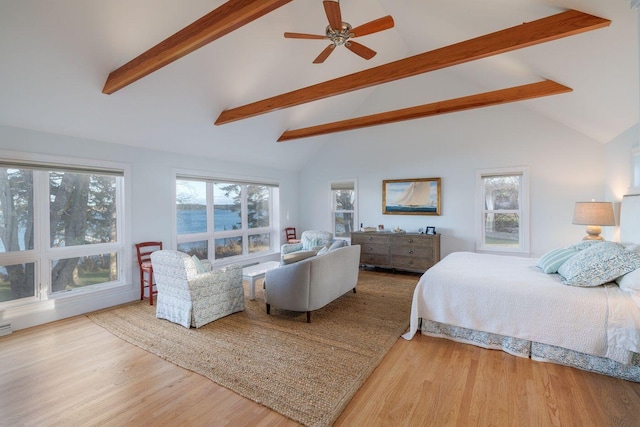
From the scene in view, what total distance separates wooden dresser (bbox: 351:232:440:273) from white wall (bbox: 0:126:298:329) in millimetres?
3144

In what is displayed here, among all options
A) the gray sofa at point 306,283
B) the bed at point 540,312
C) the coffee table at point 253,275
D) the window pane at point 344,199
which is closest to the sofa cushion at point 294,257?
the gray sofa at point 306,283

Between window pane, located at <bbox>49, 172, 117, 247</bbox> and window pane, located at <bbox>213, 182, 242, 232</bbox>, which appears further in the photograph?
window pane, located at <bbox>213, 182, 242, 232</bbox>

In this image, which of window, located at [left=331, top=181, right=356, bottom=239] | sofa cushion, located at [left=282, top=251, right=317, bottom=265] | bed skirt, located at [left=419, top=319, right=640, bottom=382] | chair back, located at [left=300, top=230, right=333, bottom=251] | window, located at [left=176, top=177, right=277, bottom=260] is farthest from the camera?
window, located at [left=331, top=181, right=356, bottom=239]

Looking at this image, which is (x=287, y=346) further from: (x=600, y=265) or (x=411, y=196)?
(x=411, y=196)

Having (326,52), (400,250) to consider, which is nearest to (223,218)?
(400,250)

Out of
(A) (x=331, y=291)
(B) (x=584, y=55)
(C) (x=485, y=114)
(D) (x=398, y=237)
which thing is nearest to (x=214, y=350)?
(A) (x=331, y=291)

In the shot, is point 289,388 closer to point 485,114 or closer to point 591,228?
point 591,228

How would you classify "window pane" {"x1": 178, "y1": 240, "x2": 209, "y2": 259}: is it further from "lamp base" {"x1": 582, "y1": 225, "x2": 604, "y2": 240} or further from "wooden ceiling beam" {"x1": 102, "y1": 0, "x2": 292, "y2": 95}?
"lamp base" {"x1": 582, "y1": 225, "x2": 604, "y2": 240}

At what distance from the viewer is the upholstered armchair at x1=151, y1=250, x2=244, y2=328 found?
10.1ft

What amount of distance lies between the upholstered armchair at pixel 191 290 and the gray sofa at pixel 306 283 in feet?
1.62

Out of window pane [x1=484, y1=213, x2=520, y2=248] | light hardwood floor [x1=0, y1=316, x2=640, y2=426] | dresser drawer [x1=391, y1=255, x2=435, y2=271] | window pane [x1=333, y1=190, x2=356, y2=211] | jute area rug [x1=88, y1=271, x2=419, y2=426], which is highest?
window pane [x1=333, y1=190, x2=356, y2=211]

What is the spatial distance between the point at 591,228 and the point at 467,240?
5.52 feet

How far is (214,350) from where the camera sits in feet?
8.67

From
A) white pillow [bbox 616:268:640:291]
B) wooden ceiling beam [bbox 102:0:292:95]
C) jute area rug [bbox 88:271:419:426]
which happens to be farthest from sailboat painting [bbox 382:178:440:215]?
wooden ceiling beam [bbox 102:0:292:95]
